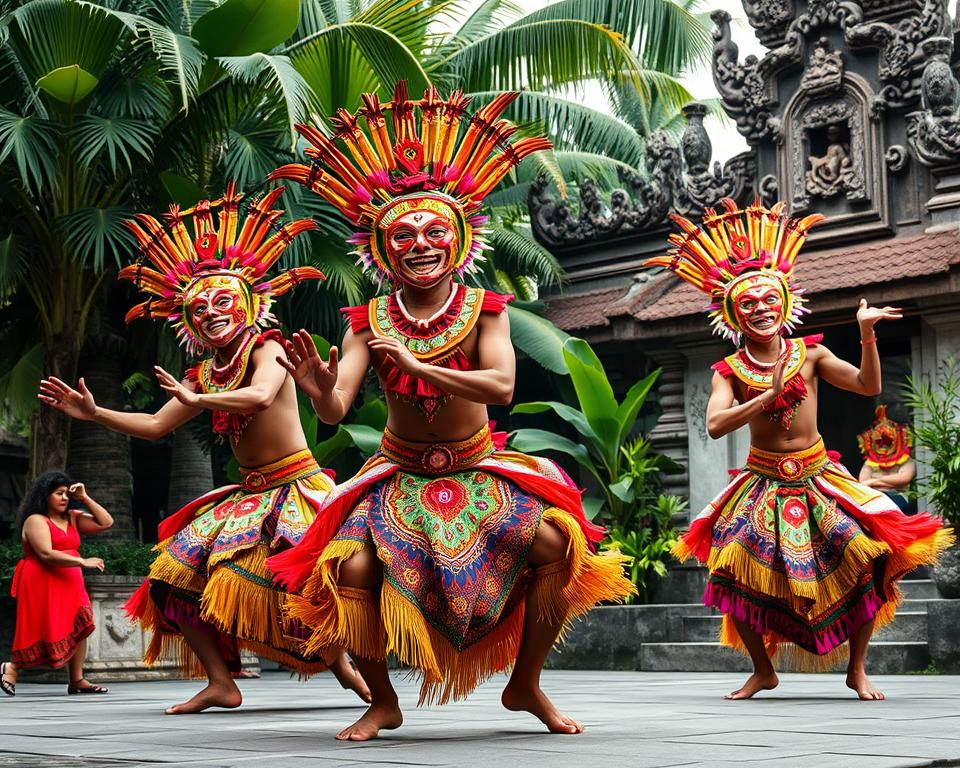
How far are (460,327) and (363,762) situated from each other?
169 cm

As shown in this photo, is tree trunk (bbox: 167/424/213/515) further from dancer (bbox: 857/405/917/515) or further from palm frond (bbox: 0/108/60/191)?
dancer (bbox: 857/405/917/515)

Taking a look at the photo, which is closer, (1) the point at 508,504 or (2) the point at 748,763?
(2) the point at 748,763

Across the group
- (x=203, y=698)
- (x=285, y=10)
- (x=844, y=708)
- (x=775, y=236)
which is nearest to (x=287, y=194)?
(x=285, y=10)

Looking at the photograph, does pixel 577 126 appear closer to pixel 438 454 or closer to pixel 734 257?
pixel 734 257

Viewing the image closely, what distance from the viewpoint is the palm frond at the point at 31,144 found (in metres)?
10.9

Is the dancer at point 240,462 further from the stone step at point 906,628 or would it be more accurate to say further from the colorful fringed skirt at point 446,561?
the stone step at point 906,628

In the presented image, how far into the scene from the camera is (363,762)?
13.1 ft

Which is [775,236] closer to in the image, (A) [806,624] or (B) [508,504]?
(A) [806,624]

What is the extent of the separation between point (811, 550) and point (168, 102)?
23.8 feet

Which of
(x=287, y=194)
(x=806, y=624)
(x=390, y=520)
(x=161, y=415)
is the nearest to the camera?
(x=390, y=520)

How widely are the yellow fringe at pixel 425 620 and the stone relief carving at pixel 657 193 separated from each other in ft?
32.7

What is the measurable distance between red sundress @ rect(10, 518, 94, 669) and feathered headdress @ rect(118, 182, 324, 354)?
332 cm

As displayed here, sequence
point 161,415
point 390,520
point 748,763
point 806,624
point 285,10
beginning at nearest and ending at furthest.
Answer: point 748,763 → point 390,520 → point 161,415 → point 806,624 → point 285,10

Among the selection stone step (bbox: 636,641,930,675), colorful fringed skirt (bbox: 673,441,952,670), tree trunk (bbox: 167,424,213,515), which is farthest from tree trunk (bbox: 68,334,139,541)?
colorful fringed skirt (bbox: 673,441,952,670)
